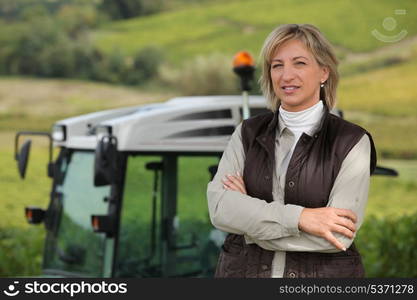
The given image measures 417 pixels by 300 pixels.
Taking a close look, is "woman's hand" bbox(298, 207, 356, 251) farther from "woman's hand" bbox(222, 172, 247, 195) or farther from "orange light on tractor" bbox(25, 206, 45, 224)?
"orange light on tractor" bbox(25, 206, 45, 224)

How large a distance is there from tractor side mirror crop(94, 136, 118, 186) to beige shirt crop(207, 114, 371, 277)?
2.44 meters

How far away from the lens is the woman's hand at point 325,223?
315cm

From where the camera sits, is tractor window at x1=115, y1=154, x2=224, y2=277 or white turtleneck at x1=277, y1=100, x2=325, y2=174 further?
tractor window at x1=115, y1=154, x2=224, y2=277

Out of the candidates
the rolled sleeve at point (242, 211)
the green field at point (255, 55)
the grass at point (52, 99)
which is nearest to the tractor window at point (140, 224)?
the rolled sleeve at point (242, 211)

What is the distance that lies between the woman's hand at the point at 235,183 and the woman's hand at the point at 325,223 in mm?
253

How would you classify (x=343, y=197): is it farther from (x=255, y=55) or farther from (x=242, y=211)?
(x=255, y=55)

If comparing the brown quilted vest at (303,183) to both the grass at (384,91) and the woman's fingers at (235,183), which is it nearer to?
the woman's fingers at (235,183)

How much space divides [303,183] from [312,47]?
1.51 feet

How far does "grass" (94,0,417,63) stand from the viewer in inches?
556

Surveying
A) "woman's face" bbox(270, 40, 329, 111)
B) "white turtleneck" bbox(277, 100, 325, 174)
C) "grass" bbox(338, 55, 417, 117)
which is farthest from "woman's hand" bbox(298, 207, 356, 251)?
"grass" bbox(338, 55, 417, 117)

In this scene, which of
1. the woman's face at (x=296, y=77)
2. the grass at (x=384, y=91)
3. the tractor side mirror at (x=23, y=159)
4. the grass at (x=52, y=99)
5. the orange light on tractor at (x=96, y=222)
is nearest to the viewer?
the woman's face at (x=296, y=77)

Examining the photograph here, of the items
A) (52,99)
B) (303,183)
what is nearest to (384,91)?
(52,99)

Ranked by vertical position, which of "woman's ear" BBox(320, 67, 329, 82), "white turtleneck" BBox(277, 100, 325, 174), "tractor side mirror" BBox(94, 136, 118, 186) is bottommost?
"tractor side mirror" BBox(94, 136, 118, 186)

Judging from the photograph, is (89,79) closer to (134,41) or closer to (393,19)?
(134,41)
